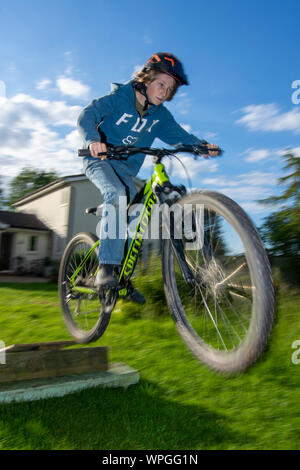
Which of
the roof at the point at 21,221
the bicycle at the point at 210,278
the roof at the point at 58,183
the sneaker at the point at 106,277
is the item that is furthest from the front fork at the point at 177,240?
the roof at the point at 21,221

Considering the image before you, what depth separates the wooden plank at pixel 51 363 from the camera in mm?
2695

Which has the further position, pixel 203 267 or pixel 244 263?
pixel 203 267

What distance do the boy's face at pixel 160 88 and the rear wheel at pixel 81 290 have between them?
1654 millimetres

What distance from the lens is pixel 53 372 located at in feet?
9.29

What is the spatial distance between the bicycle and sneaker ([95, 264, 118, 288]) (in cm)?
11

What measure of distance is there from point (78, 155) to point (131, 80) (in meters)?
0.96

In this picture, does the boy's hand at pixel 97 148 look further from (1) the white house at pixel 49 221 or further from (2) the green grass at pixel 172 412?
(1) the white house at pixel 49 221

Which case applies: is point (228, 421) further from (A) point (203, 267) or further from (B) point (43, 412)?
(B) point (43, 412)

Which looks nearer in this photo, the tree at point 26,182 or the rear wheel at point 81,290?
the rear wheel at point 81,290

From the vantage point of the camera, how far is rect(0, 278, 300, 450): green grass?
6.68 ft

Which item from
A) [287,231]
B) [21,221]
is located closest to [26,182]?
[21,221]

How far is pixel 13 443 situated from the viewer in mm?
2051
